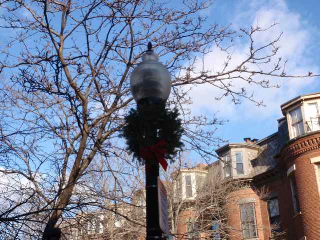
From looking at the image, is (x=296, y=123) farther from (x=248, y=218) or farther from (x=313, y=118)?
(x=248, y=218)

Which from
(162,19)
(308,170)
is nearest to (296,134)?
(308,170)

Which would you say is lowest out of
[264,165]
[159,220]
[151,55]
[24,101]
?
[159,220]

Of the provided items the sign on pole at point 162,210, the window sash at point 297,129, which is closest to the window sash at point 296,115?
the window sash at point 297,129

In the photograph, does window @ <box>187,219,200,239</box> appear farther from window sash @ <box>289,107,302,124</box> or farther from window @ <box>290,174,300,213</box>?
window sash @ <box>289,107,302,124</box>

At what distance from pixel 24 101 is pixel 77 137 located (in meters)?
1.82

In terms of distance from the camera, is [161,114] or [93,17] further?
[93,17]

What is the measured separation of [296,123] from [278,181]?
3.51 m

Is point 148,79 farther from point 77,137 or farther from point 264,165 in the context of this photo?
point 264,165

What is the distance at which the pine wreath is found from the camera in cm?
534

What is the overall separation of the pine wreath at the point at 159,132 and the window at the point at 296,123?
64.2 feet

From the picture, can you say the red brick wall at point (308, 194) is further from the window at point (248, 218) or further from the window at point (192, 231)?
the window at point (192, 231)

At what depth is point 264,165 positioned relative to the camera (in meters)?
27.2

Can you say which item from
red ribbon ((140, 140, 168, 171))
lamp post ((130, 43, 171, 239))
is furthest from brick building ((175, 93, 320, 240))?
red ribbon ((140, 140, 168, 171))

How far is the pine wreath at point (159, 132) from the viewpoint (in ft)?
17.5
